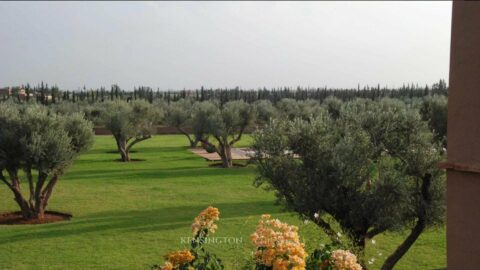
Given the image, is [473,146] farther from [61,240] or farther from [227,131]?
[227,131]

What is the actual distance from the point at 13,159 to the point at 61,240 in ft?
14.4

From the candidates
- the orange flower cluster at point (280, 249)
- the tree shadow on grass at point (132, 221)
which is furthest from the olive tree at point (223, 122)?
the orange flower cluster at point (280, 249)

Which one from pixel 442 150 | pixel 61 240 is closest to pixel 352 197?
pixel 442 150

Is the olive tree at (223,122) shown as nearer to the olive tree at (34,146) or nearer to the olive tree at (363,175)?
the olive tree at (34,146)

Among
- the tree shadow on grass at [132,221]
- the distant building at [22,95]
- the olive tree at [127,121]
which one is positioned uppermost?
the distant building at [22,95]

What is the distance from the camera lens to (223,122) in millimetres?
34625

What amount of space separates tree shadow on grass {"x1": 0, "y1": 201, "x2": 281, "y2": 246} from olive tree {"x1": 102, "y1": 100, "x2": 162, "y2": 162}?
18227 millimetres

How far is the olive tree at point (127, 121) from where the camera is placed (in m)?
36.2

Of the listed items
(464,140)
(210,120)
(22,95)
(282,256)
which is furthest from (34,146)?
(22,95)

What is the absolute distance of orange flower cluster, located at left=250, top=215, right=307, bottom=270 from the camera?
4617mm

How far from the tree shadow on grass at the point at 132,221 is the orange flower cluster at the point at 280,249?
1118cm

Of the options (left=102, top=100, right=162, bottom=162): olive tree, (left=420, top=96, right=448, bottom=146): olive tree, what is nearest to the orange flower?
(left=420, top=96, right=448, bottom=146): olive tree

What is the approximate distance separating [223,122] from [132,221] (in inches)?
717

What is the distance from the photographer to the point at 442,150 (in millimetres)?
11320
